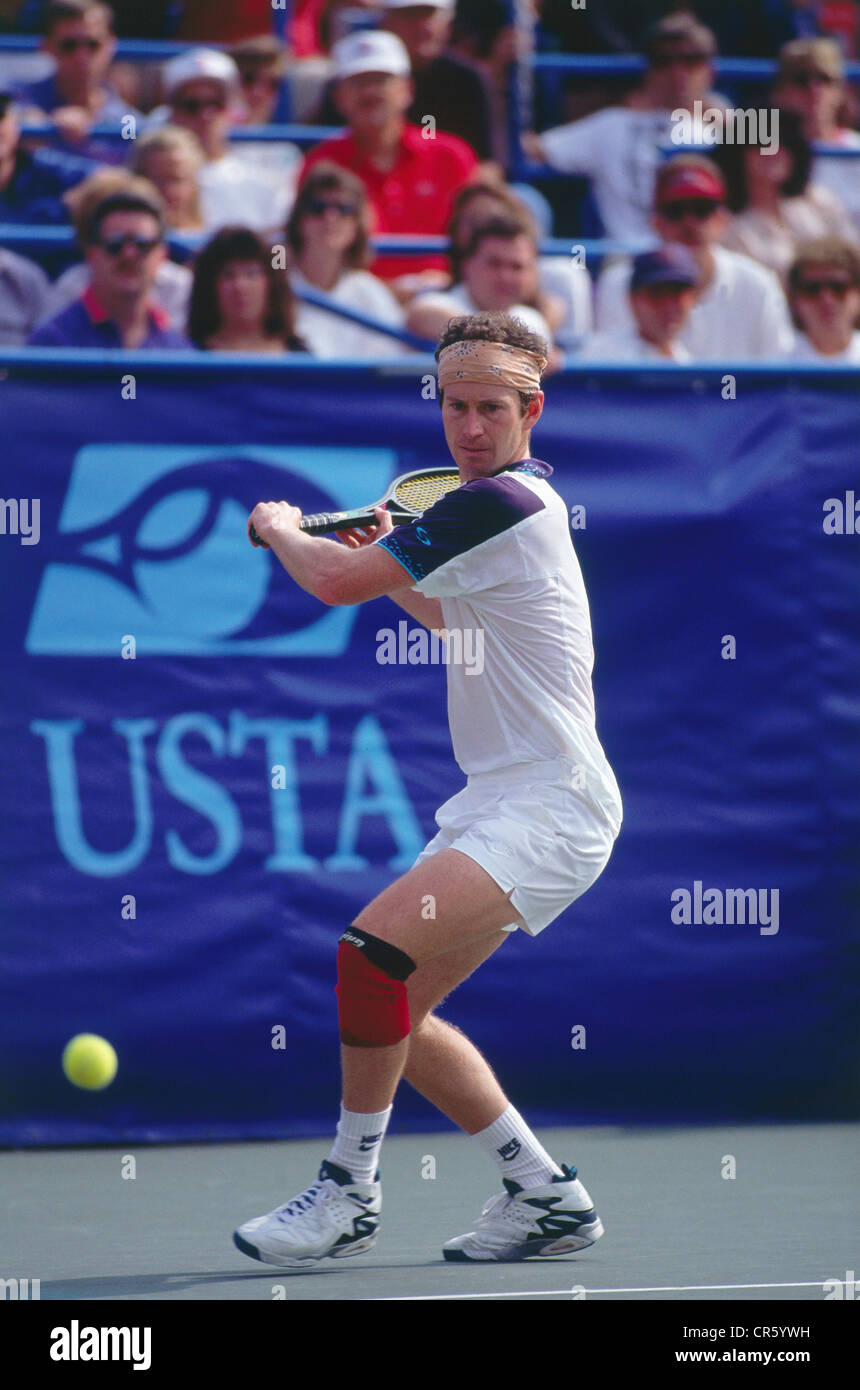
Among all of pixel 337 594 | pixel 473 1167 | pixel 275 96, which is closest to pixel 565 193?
pixel 275 96

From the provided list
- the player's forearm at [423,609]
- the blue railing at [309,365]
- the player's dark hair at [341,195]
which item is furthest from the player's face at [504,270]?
the player's forearm at [423,609]

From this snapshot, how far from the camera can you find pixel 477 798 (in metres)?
4.52

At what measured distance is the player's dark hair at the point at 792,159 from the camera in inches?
378

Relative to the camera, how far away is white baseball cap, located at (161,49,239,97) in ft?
29.8

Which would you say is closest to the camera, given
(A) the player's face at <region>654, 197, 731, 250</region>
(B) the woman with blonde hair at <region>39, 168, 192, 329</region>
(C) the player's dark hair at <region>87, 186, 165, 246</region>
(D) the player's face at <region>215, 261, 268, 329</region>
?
(D) the player's face at <region>215, 261, 268, 329</region>

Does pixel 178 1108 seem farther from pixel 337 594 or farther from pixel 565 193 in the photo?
pixel 565 193

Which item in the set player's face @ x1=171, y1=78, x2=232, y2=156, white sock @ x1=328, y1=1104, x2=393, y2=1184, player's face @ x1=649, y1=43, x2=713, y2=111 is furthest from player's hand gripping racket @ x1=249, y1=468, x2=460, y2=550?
player's face @ x1=649, y1=43, x2=713, y2=111

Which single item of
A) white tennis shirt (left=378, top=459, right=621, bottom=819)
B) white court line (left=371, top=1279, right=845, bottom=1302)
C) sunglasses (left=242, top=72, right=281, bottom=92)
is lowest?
white court line (left=371, top=1279, right=845, bottom=1302)

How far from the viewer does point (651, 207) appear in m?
10.0

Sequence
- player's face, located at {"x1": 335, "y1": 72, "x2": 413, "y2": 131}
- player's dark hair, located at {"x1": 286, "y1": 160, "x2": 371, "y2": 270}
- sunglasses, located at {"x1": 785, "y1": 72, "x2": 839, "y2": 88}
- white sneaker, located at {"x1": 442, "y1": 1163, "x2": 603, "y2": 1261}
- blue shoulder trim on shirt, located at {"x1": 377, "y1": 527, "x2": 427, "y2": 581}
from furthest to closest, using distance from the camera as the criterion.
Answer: sunglasses, located at {"x1": 785, "y1": 72, "x2": 839, "y2": 88}, player's face, located at {"x1": 335, "y1": 72, "x2": 413, "y2": 131}, player's dark hair, located at {"x1": 286, "y1": 160, "x2": 371, "y2": 270}, white sneaker, located at {"x1": 442, "y1": 1163, "x2": 603, "y2": 1261}, blue shoulder trim on shirt, located at {"x1": 377, "y1": 527, "x2": 427, "y2": 581}

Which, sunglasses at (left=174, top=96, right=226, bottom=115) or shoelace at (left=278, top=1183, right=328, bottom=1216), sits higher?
sunglasses at (left=174, top=96, right=226, bottom=115)

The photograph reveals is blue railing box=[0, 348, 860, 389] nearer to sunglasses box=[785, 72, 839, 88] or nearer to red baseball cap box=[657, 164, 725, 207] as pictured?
red baseball cap box=[657, 164, 725, 207]

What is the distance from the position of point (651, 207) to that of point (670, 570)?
3.66 meters

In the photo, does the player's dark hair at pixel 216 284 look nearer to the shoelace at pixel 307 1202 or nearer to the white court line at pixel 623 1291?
the shoelace at pixel 307 1202
